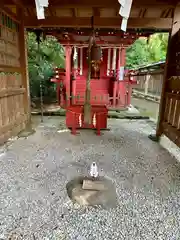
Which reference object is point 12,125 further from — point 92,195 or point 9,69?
point 92,195

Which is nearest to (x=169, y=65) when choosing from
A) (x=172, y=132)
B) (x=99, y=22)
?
(x=172, y=132)

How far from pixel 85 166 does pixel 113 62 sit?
606 centimetres

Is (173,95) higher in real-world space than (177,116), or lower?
higher

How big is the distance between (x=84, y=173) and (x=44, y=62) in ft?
22.6

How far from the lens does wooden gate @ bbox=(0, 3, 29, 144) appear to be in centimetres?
313

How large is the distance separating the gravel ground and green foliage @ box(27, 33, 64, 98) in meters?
4.60

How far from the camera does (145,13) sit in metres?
3.91

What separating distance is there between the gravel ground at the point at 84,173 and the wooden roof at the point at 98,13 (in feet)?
7.53

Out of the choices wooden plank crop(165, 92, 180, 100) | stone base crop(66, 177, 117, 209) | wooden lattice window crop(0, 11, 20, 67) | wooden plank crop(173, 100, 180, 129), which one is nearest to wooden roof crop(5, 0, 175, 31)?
wooden lattice window crop(0, 11, 20, 67)

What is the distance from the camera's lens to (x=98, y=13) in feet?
12.9

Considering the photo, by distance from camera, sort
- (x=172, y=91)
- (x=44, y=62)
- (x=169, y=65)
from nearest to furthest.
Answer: (x=172, y=91) < (x=169, y=65) < (x=44, y=62)

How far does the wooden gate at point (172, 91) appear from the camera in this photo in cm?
313

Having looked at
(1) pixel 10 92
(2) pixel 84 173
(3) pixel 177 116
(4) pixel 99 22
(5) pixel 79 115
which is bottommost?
(2) pixel 84 173

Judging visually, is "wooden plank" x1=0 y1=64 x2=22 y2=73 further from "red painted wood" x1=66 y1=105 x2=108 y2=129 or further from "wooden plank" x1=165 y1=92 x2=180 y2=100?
"wooden plank" x1=165 y1=92 x2=180 y2=100
